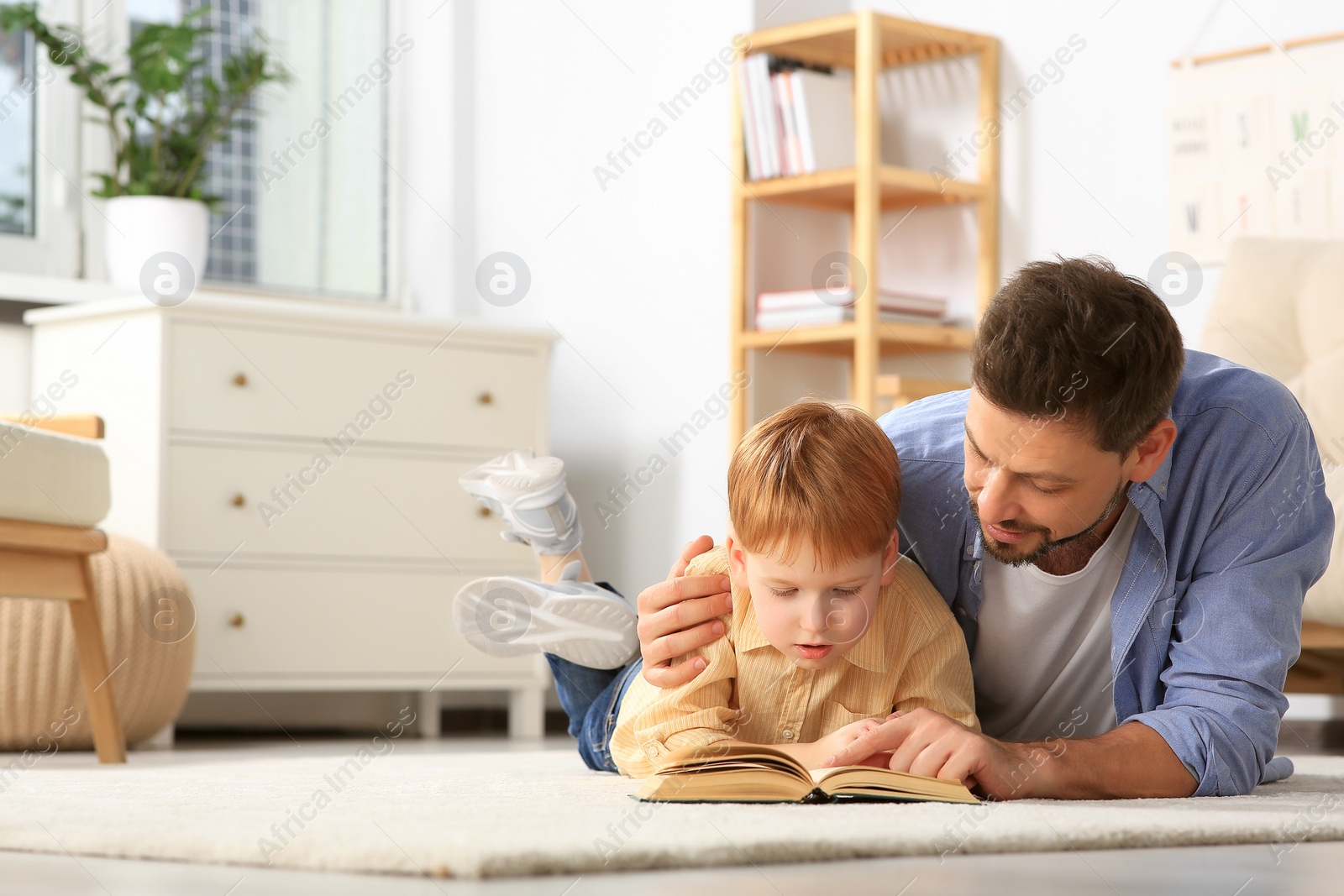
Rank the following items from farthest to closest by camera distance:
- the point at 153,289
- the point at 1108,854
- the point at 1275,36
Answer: the point at 153,289 < the point at 1275,36 < the point at 1108,854

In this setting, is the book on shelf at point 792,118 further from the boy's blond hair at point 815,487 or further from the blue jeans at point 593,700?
the boy's blond hair at point 815,487

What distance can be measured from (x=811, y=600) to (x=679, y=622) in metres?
0.18

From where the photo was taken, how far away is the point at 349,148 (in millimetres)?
4070

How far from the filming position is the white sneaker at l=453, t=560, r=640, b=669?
1.63m

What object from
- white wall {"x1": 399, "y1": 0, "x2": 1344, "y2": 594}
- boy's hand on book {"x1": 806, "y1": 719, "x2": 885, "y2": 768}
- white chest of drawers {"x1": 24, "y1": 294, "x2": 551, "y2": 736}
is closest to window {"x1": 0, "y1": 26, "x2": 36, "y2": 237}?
white chest of drawers {"x1": 24, "y1": 294, "x2": 551, "y2": 736}

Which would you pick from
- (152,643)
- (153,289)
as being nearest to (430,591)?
(152,643)

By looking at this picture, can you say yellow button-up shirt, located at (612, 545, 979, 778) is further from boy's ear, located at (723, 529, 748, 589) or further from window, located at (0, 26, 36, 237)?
window, located at (0, 26, 36, 237)

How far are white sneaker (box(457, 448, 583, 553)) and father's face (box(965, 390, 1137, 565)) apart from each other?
0.54m

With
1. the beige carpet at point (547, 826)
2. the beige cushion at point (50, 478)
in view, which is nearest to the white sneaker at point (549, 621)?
the beige carpet at point (547, 826)

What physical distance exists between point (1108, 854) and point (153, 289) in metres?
2.85

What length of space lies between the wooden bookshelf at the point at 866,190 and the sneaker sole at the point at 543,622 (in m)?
1.37

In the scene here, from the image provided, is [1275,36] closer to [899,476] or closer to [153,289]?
[899,476]

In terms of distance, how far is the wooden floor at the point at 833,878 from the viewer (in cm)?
89

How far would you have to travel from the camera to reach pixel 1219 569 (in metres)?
1.48
